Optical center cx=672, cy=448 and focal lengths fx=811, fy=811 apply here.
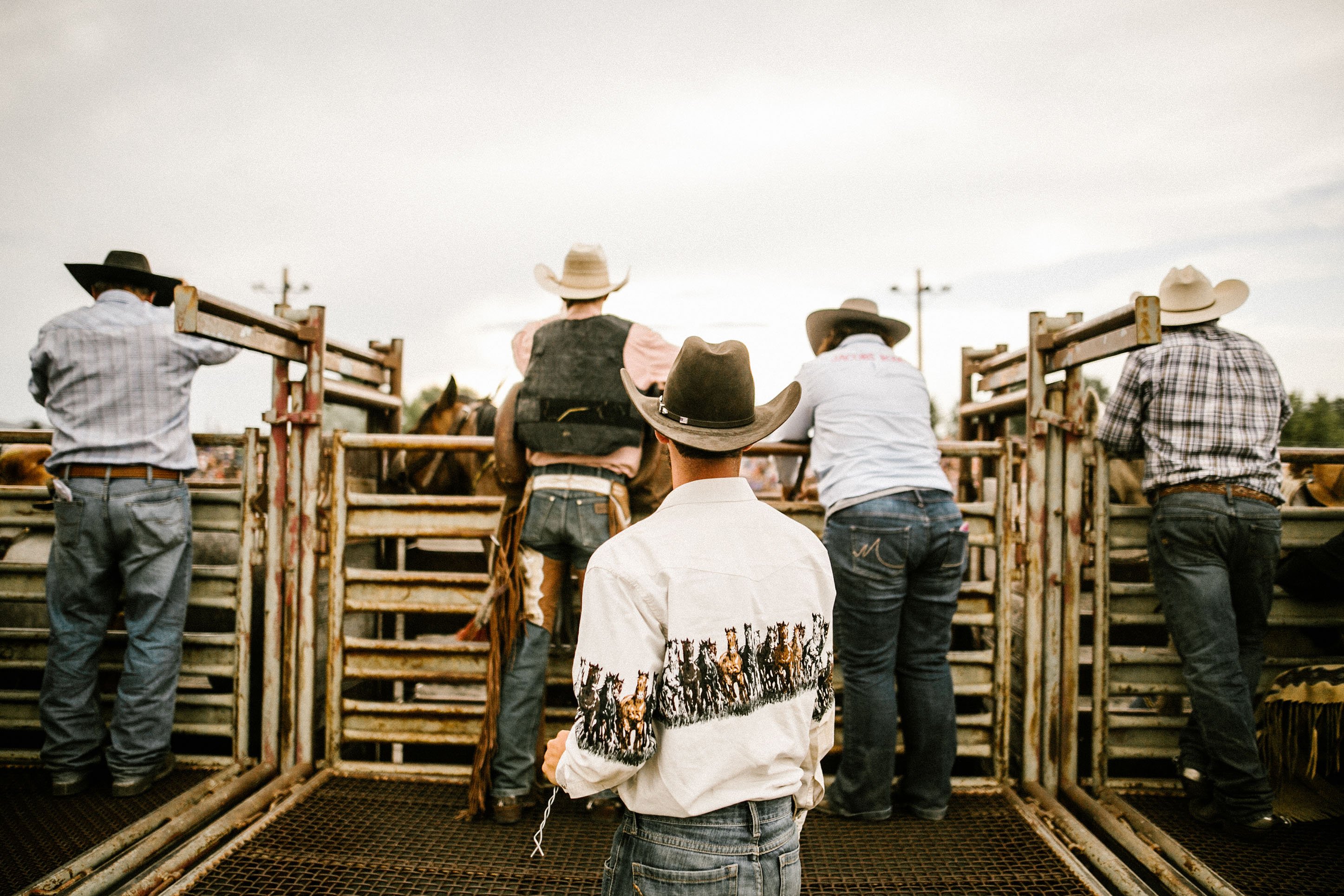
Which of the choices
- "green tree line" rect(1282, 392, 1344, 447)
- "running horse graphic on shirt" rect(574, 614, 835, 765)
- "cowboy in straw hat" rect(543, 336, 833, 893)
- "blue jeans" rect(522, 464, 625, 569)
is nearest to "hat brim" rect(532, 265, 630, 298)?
"blue jeans" rect(522, 464, 625, 569)

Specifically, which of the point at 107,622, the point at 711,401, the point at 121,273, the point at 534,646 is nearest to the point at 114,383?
the point at 121,273

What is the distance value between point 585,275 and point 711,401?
1.98m

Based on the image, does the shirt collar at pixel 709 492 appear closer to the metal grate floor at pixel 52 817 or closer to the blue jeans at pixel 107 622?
the metal grate floor at pixel 52 817

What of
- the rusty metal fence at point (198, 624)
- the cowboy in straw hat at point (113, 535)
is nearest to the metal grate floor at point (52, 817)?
the cowboy in straw hat at point (113, 535)

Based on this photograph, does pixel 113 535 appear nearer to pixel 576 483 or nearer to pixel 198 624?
pixel 198 624

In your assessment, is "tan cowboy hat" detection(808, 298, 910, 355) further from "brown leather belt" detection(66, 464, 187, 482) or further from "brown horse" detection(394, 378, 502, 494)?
"brown leather belt" detection(66, 464, 187, 482)

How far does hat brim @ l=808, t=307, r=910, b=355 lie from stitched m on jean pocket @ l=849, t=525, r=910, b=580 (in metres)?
0.99

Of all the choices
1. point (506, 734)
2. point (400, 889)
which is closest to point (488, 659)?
point (506, 734)

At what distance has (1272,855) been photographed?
3104mm

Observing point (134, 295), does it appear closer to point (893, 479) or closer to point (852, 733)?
point (893, 479)

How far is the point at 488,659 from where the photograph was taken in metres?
3.60

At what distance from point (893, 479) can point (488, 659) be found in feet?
6.34

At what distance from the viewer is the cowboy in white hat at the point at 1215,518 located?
10.9ft

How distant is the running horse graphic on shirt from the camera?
1.56m
